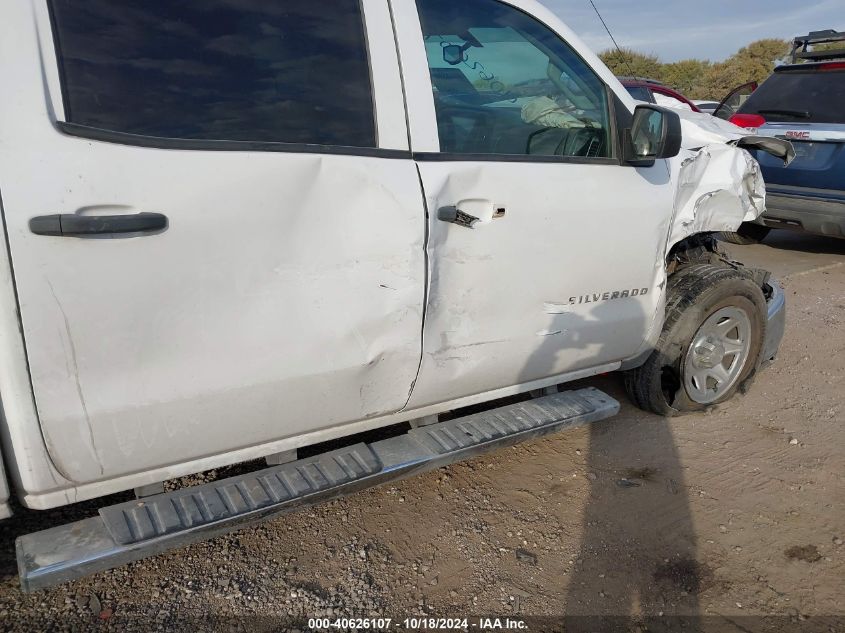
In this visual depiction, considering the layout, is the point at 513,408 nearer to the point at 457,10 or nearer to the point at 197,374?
the point at 197,374

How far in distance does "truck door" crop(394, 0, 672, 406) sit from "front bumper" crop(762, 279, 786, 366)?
118 centimetres

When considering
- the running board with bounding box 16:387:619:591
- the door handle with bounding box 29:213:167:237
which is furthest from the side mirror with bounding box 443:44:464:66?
the running board with bounding box 16:387:619:591

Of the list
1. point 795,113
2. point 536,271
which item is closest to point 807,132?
point 795,113

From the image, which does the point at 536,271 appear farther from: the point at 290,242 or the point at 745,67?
the point at 745,67

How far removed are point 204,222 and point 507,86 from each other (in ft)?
4.83

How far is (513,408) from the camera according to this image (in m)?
3.00

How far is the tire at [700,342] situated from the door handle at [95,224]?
2.57 metres

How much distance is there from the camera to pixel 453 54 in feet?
8.82

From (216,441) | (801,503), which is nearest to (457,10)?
(216,441)

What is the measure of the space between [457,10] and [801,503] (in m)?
2.60

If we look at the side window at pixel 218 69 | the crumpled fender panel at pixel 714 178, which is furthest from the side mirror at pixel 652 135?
the side window at pixel 218 69

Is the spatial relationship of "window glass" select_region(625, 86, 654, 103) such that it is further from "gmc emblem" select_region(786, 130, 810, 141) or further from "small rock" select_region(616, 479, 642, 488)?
"small rock" select_region(616, 479, 642, 488)

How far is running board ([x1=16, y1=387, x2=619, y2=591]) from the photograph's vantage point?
6.45 ft

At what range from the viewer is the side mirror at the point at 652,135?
280 cm
